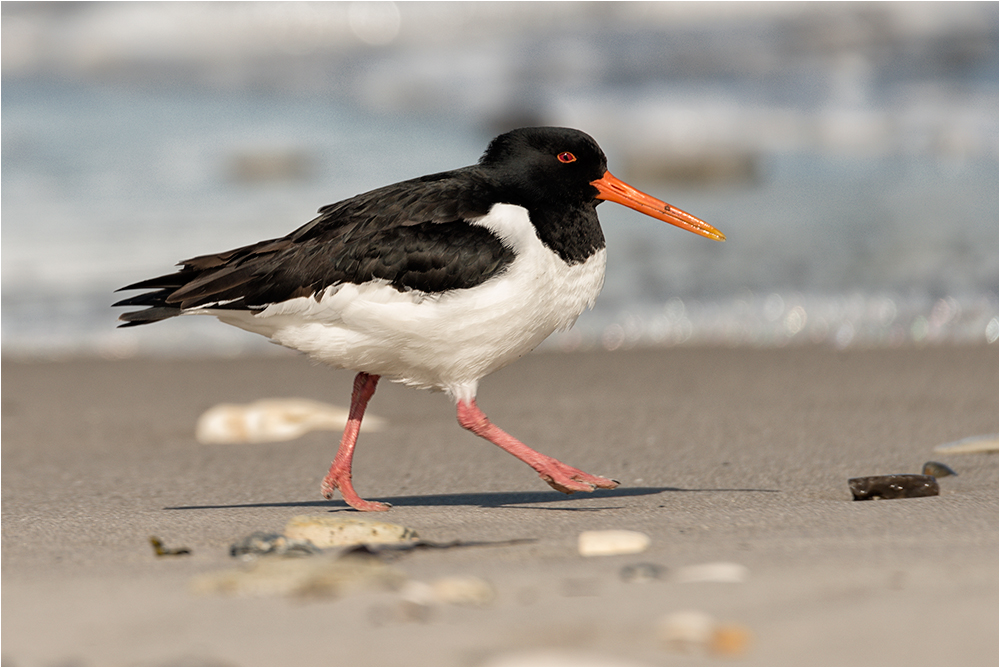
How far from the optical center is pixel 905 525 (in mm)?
3309

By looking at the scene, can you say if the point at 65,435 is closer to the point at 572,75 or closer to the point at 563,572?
the point at 563,572

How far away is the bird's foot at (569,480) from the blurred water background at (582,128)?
3609mm

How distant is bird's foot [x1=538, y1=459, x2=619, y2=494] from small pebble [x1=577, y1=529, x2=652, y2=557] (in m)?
1.03

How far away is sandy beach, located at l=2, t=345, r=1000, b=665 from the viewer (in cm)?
238

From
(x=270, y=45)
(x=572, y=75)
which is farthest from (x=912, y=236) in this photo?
(x=270, y=45)

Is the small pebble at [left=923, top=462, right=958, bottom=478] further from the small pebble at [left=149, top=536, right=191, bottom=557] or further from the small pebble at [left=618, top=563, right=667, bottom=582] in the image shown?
the small pebble at [left=149, top=536, right=191, bottom=557]

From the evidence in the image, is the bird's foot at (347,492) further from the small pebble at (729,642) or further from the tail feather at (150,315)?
the small pebble at (729,642)

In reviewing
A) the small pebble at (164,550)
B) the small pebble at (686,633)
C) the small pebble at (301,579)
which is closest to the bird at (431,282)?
the small pebble at (164,550)

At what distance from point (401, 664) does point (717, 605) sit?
0.73m

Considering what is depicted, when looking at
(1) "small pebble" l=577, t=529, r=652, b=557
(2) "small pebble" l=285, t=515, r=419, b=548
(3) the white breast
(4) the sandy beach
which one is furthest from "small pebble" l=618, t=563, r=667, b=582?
(3) the white breast

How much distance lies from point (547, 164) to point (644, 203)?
19.7 inches

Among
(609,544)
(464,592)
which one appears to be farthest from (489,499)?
(464,592)

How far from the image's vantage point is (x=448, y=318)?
13.5 ft

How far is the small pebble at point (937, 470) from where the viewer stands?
4387mm
